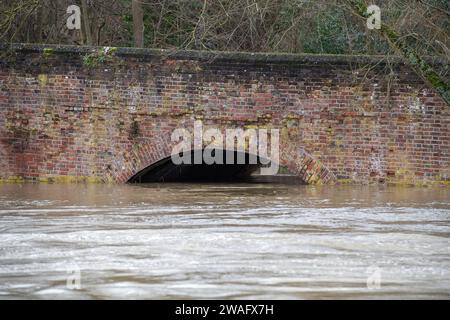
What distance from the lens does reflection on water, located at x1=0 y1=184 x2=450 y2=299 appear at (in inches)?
341

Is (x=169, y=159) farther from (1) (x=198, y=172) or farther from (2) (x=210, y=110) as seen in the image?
(1) (x=198, y=172)

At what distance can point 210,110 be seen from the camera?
18203 mm

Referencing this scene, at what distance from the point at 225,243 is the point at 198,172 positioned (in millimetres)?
11934

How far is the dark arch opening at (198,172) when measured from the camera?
19.6m

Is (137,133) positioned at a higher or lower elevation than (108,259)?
higher

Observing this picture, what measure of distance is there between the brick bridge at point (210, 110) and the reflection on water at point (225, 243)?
41.4 inches

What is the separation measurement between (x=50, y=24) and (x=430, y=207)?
12235mm

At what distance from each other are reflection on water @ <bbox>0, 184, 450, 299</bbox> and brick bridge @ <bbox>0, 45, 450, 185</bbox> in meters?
1.05

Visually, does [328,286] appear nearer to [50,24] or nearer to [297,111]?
[297,111]

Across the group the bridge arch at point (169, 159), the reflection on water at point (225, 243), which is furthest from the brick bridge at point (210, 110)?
the reflection on water at point (225, 243)

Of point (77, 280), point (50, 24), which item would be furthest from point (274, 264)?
point (50, 24)

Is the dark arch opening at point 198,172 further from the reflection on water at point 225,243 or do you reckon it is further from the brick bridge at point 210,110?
the reflection on water at point 225,243

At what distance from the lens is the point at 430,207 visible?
14.8 meters

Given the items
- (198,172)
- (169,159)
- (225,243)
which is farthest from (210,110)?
(225,243)
